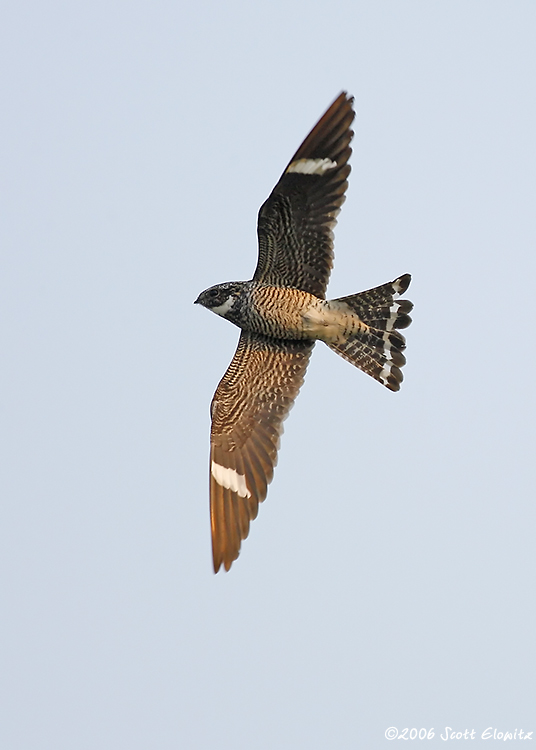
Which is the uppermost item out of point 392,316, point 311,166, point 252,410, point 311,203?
point 311,166

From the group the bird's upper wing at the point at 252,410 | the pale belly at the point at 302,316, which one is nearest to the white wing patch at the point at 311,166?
the pale belly at the point at 302,316

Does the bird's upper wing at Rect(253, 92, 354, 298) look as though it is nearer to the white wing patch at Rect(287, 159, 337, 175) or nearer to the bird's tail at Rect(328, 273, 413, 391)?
the white wing patch at Rect(287, 159, 337, 175)

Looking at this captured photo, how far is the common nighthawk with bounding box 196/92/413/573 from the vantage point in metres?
11.1

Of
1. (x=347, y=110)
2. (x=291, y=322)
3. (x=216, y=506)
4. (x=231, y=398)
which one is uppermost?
(x=347, y=110)

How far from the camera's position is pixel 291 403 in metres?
11.9

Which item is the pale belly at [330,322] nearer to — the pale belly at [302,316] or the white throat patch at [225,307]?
the pale belly at [302,316]

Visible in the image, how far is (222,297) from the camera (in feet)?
39.4

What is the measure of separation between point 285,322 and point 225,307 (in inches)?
27.7

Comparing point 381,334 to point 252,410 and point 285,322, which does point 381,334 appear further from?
point 252,410

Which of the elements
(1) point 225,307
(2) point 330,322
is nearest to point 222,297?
(1) point 225,307

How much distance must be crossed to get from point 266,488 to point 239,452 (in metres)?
0.49

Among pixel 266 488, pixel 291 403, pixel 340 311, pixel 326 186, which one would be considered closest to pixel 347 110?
pixel 326 186

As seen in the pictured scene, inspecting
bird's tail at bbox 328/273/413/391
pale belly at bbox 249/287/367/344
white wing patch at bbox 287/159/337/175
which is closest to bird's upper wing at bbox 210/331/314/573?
pale belly at bbox 249/287/367/344

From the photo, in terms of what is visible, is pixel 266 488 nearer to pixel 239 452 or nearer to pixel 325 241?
pixel 239 452
